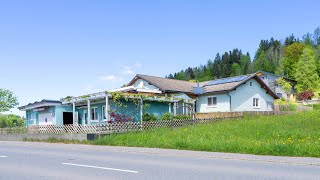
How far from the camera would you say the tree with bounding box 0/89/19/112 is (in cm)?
7138

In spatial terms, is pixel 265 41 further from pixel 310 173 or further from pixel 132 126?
pixel 310 173

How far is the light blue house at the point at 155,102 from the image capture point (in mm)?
30312

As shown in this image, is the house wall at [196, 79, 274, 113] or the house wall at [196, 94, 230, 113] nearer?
the house wall at [196, 94, 230, 113]

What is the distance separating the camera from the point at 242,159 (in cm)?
1289

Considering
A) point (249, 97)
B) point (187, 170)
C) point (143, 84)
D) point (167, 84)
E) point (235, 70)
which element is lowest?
point (187, 170)

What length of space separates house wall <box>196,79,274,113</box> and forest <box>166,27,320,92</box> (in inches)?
1642

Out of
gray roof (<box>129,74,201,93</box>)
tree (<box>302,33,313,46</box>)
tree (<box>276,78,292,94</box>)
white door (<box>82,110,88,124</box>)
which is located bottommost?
white door (<box>82,110,88,124</box>)

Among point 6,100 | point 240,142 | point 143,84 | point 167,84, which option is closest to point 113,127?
point 240,142

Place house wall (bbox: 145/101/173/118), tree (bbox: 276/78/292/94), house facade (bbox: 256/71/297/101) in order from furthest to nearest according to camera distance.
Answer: house facade (bbox: 256/71/297/101)
tree (bbox: 276/78/292/94)
house wall (bbox: 145/101/173/118)

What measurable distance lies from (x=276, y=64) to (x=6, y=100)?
10554 centimetres

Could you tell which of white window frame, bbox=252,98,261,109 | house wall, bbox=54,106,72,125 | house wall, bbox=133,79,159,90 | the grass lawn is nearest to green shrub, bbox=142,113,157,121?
the grass lawn

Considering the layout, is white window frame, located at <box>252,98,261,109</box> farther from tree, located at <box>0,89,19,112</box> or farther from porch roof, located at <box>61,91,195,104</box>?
tree, located at <box>0,89,19,112</box>

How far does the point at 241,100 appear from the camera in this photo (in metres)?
39.9

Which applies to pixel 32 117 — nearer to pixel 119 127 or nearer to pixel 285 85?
pixel 119 127
